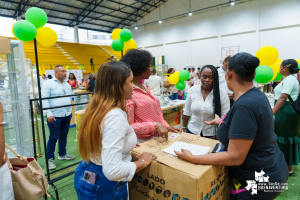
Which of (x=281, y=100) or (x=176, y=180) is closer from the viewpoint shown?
(x=176, y=180)

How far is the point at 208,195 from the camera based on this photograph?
80 cm

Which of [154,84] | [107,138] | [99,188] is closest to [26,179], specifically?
[99,188]

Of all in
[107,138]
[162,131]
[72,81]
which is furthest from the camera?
[72,81]

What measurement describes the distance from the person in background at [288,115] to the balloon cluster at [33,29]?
112 inches

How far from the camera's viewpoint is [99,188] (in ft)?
2.77

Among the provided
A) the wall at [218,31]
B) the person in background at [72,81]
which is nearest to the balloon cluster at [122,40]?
the person in background at [72,81]

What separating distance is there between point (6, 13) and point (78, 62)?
5.07 m

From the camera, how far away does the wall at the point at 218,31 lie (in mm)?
8602

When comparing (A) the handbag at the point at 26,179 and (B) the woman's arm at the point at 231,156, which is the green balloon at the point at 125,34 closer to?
(A) the handbag at the point at 26,179

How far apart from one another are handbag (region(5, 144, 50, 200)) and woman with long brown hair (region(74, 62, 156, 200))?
366 mm

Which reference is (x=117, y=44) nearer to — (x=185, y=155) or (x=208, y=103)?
(x=208, y=103)

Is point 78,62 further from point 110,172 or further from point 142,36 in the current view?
point 110,172

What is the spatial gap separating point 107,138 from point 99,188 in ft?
0.96

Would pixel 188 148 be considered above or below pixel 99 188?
above
